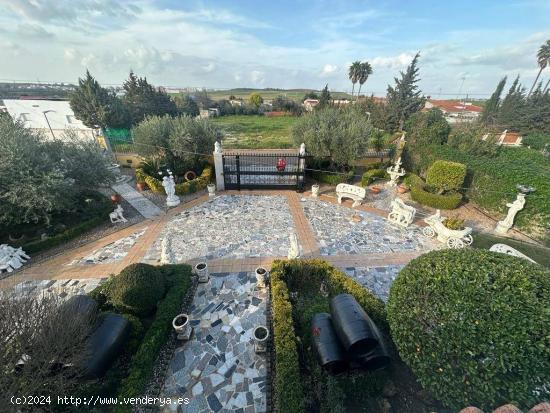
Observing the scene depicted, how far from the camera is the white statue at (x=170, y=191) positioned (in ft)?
38.3

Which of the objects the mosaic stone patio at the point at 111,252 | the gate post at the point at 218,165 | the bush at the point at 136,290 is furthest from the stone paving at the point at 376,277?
the gate post at the point at 218,165

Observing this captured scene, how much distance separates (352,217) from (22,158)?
1353 centimetres

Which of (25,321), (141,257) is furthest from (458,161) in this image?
(25,321)

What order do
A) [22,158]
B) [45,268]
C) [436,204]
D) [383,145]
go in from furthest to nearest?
[383,145] < [436,204] < [22,158] < [45,268]

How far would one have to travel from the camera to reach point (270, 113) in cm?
4606

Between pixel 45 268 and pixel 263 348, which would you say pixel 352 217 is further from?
pixel 45 268

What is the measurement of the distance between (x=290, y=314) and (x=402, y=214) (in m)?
7.53

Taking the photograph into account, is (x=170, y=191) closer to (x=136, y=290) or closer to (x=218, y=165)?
(x=218, y=165)

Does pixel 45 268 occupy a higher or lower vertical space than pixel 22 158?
lower

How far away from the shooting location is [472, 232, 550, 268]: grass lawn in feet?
28.0

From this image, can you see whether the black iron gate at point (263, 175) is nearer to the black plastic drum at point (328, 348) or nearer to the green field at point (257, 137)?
the green field at point (257, 137)

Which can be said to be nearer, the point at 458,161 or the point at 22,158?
the point at 22,158

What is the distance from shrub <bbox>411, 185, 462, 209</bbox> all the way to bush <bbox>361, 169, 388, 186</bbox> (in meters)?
2.75

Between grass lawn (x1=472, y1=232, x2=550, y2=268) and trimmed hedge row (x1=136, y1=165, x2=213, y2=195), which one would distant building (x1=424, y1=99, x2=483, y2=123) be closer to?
grass lawn (x1=472, y1=232, x2=550, y2=268)
